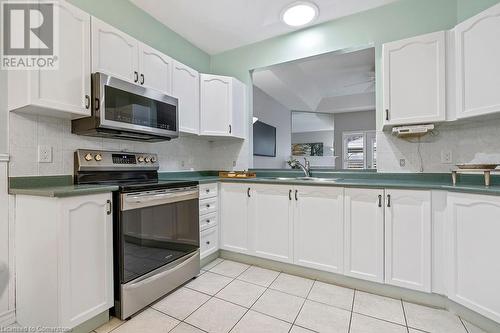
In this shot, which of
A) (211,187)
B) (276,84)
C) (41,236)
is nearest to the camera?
(41,236)

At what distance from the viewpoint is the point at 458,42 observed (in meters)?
1.79

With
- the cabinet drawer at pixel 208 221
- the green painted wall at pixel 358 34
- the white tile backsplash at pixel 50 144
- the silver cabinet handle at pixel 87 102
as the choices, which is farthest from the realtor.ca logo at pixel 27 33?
the green painted wall at pixel 358 34

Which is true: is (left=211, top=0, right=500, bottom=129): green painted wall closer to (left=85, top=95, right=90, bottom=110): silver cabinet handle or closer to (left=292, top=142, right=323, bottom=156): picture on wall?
(left=85, top=95, right=90, bottom=110): silver cabinet handle

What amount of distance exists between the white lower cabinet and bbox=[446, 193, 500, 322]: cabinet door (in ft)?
7.66

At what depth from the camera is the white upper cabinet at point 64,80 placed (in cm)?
143

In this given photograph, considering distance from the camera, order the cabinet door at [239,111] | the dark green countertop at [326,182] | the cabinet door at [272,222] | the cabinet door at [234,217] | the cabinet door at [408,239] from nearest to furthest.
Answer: the dark green countertop at [326,182] → the cabinet door at [408,239] → the cabinet door at [272,222] → the cabinet door at [234,217] → the cabinet door at [239,111]

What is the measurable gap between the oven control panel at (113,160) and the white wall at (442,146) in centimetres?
233

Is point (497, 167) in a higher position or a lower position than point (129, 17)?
lower

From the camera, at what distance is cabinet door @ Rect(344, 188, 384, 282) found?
188 centimetres

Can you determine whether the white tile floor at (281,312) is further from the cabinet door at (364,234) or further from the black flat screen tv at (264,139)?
the black flat screen tv at (264,139)

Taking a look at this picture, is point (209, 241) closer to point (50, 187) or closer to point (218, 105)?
point (50, 187)

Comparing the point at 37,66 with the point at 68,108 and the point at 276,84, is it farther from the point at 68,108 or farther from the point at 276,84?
the point at 276,84

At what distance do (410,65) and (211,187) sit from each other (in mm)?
2168

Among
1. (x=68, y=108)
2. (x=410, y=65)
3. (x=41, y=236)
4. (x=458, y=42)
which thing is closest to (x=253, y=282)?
(x=41, y=236)
